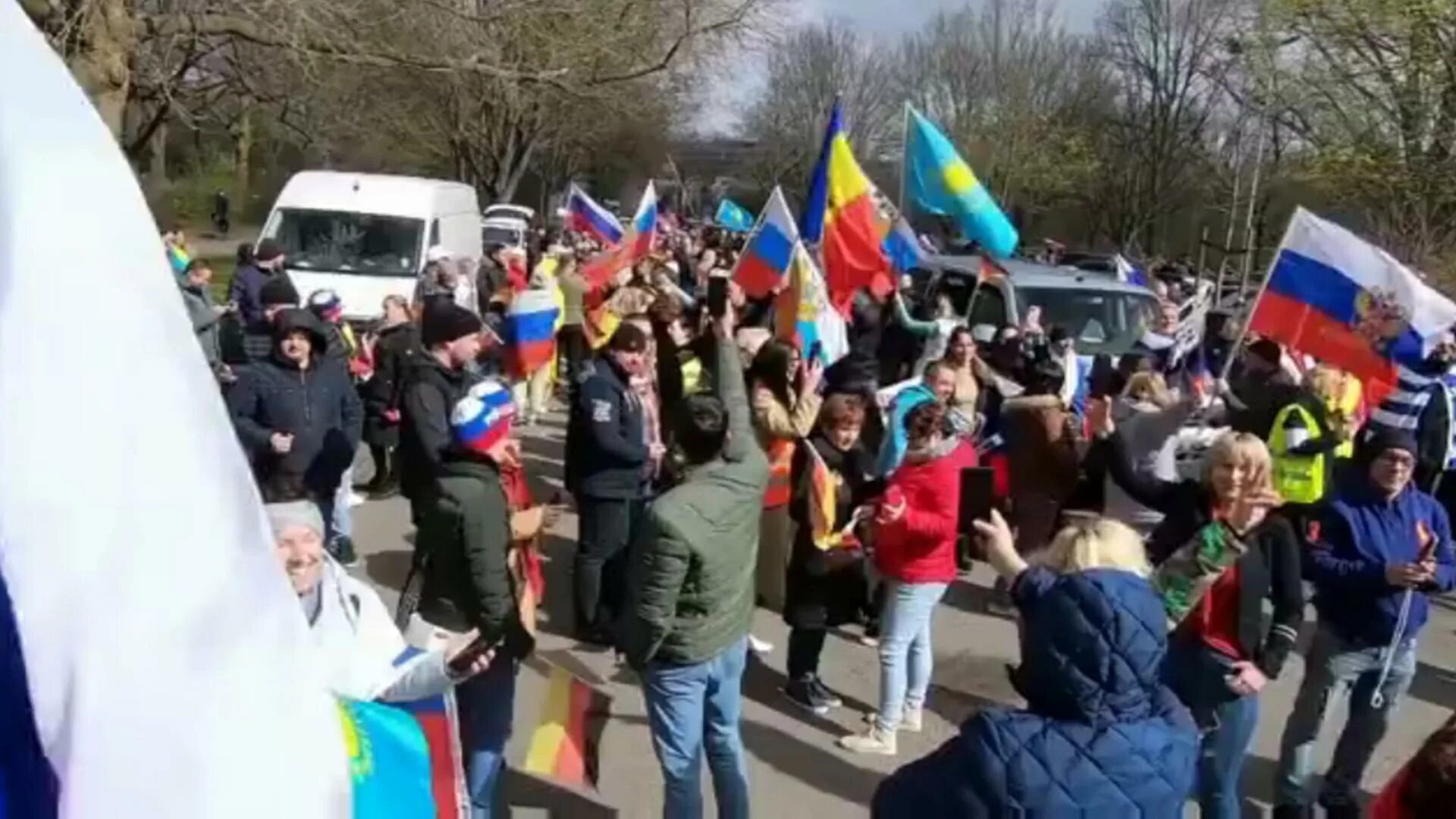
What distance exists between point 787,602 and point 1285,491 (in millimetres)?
2259

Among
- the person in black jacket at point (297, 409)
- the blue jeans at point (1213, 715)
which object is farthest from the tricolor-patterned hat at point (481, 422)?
the person in black jacket at point (297, 409)

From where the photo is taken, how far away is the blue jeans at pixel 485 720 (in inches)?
183

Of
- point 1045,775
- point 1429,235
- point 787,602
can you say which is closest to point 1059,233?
point 1429,235

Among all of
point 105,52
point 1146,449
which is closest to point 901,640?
point 1146,449

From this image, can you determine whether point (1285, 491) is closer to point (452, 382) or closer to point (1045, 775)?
point (452, 382)

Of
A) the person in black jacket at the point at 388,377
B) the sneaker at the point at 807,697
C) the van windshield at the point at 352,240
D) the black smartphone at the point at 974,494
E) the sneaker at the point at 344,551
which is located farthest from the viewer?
the van windshield at the point at 352,240

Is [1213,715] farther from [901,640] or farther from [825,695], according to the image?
[825,695]

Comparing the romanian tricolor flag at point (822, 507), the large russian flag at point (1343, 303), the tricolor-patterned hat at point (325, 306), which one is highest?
→ the large russian flag at point (1343, 303)

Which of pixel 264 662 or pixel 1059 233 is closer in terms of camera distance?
pixel 264 662

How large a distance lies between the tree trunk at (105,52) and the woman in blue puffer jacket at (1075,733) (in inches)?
415

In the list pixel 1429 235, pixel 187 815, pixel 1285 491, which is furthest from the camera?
pixel 1429 235

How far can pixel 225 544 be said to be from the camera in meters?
1.11

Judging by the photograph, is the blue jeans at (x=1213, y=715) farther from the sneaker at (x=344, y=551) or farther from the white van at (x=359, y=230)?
the white van at (x=359, y=230)

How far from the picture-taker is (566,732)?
4691 millimetres
